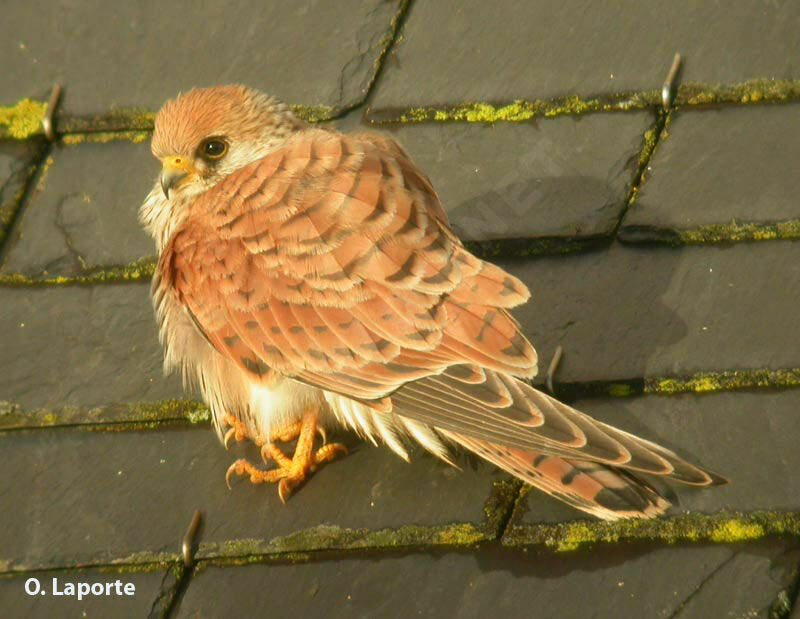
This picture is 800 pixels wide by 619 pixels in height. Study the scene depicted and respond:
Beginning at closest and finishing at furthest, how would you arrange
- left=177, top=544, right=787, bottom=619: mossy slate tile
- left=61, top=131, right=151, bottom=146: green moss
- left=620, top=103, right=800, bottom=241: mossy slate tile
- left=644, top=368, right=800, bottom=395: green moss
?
left=177, top=544, right=787, bottom=619: mossy slate tile < left=644, top=368, right=800, bottom=395: green moss < left=620, top=103, right=800, bottom=241: mossy slate tile < left=61, top=131, right=151, bottom=146: green moss

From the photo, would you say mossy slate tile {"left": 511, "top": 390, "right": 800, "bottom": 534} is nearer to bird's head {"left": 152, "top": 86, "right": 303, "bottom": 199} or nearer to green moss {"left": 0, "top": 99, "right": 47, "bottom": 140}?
bird's head {"left": 152, "top": 86, "right": 303, "bottom": 199}

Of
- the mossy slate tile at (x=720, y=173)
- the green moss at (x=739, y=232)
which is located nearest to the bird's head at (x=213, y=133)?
the mossy slate tile at (x=720, y=173)

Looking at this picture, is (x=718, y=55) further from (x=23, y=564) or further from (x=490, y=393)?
(x=23, y=564)

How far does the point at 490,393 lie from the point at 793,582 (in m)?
0.61

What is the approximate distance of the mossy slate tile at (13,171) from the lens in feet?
8.83

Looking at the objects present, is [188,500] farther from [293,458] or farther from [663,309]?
[663,309]

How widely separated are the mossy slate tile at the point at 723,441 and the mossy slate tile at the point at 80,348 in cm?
89

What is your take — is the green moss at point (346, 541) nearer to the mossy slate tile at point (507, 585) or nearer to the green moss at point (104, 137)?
the mossy slate tile at point (507, 585)

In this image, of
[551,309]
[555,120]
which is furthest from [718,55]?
[551,309]

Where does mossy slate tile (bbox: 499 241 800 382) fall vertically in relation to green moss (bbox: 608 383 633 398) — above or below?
above

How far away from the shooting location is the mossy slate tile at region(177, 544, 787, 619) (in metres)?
1.97

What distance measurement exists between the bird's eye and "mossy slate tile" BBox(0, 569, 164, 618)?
110 centimetres

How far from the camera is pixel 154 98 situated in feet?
9.39

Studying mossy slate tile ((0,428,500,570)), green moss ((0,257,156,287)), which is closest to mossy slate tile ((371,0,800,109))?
green moss ((0,257,156,287))
